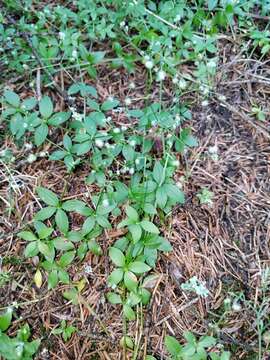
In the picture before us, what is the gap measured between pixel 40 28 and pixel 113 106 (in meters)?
0.72

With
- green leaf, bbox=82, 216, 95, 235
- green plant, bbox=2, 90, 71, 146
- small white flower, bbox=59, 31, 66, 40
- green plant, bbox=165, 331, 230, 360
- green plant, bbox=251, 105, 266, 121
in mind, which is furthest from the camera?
small white flower, bbox=59, 31, 66, 40

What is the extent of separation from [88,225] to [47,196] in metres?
0.25

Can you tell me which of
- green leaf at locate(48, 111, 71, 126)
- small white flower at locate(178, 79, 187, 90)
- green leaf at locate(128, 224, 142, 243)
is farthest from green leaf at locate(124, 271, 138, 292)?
small white flower at locate(178, 79, 187, 90)

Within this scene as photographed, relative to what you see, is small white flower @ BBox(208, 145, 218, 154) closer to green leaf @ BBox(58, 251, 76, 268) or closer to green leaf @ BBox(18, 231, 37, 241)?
green leaf @ BBox(58, 251, 76, 268)

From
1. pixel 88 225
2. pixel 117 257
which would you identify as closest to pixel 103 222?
pixel 88 225

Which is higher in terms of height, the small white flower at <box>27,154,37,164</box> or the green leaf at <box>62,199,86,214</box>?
the small white flower at <box>27,154,37,164</box>

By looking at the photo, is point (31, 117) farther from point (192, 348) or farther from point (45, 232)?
point (192, 348)

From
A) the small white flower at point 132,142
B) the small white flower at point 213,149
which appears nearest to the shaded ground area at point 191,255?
the small white flower at point 213,149

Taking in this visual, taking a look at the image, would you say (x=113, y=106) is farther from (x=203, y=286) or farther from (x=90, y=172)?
(x=203, y=286)

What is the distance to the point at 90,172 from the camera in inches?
90.5

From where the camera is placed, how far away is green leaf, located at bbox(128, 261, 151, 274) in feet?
6.59

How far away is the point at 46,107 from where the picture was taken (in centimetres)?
234

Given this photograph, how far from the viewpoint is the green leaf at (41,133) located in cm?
230

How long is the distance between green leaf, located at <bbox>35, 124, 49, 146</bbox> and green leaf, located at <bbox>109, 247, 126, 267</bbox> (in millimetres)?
665
